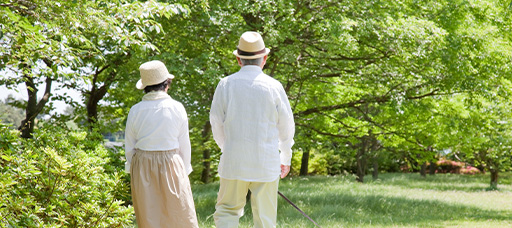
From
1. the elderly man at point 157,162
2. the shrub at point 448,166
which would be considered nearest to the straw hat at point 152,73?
the elderly man at point 157,162

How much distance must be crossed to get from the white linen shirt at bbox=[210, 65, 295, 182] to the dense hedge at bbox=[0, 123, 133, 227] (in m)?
2.04

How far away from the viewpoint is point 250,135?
14.0 feet

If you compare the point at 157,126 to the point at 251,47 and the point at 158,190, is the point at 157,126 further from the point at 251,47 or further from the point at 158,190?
the point at 251,47

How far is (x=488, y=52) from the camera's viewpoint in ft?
38.5

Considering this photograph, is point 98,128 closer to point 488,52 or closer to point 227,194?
point 227,194

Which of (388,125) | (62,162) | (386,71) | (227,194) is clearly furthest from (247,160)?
(388,125)

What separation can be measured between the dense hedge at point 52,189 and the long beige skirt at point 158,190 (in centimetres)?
115

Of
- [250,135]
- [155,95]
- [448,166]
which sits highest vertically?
[155,95]

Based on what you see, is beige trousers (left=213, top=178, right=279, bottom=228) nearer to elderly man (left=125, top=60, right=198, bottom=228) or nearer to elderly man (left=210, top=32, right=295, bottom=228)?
elderly man (left=210, top=32, right=295, bottom=228)

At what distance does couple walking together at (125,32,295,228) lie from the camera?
4.30 meters

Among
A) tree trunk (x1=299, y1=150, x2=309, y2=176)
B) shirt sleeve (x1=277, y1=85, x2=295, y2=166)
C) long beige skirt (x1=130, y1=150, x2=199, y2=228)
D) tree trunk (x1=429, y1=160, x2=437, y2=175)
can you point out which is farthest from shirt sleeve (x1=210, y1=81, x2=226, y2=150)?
tree trunk (x1=429, y1=160, x2=437, y2=175)

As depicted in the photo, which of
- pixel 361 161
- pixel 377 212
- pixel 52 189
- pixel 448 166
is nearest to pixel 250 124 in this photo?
pixel 52 189

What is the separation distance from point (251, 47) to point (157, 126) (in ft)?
3.50

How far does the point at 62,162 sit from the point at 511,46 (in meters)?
10.6
